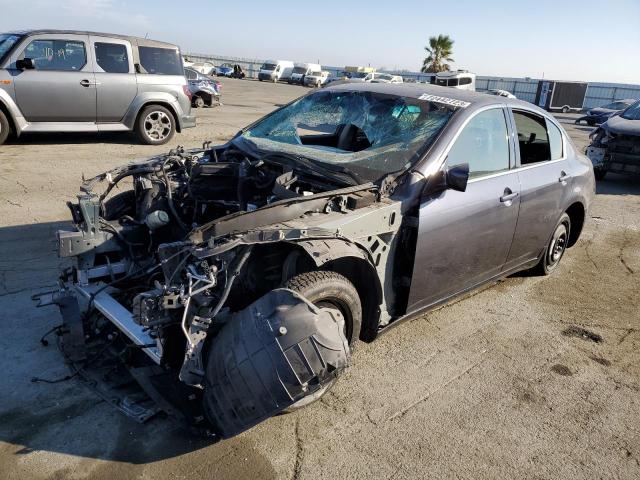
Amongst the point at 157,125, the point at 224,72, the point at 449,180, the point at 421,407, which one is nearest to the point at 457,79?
the point at 157,125

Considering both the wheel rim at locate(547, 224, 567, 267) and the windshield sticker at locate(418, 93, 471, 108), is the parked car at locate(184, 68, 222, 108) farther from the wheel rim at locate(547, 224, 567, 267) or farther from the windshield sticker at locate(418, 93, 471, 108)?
the windshield sticker at locate(418, 93, 471, 108)

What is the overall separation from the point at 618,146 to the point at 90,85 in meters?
10.1

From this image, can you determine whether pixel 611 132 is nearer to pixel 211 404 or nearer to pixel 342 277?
pixel 342 277

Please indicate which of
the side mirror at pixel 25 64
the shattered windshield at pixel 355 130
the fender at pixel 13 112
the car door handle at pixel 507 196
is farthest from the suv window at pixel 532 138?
the fender at pixel 13 112

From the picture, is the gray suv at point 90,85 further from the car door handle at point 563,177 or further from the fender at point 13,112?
the car door handle at point 563,177

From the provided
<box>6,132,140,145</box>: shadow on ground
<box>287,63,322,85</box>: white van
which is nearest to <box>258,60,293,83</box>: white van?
<box>287,63,322,85</box>: white van

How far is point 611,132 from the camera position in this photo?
33.4 feet

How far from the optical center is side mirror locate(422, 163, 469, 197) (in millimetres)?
3348

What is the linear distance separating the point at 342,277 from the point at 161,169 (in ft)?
6.32

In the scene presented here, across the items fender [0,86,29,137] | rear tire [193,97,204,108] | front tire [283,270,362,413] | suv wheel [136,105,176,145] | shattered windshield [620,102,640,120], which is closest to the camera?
front tire [283,270,362,413]

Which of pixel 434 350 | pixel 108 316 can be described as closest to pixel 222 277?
pixel 108 316

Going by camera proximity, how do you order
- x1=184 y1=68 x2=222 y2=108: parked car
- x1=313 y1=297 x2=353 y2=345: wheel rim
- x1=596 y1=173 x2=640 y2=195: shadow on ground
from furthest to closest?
x1=184 y1=68 x2=222 y2=108: parked car < x1=596 y1=173 x2=640 y2=195: shadow on ground < x1=313 y1=297 x2=353 y2=345: wheel rim

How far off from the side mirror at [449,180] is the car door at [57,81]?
8.16 meters

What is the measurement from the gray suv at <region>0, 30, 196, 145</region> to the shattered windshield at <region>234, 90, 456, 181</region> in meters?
6.12
